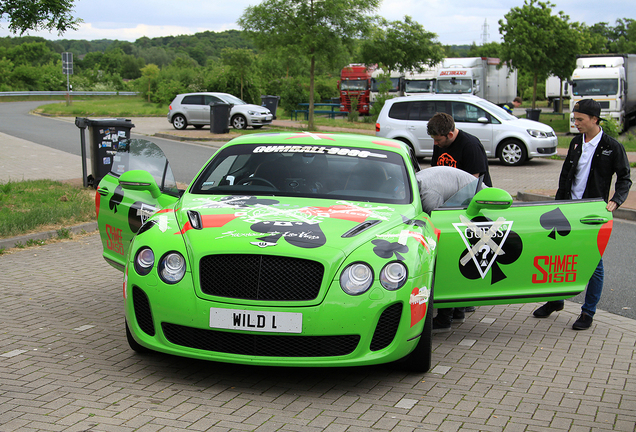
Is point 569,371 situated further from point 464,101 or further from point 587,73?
point 587,73

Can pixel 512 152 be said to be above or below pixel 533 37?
below

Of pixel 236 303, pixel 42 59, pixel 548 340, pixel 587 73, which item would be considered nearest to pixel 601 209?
pixel 548 340

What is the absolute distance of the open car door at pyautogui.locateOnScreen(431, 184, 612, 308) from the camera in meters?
4.66

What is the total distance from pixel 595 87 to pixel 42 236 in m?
25.5

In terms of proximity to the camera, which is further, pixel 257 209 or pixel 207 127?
pixel 207 127

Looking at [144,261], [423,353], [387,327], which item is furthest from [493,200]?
[144,261]

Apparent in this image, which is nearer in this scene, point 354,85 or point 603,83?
point 603,83

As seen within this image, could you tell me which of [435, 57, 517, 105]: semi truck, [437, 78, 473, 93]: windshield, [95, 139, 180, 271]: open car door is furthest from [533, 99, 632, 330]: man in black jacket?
[437, 78, 473, 93]: windshield

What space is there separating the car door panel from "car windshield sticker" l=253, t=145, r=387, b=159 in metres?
0.89

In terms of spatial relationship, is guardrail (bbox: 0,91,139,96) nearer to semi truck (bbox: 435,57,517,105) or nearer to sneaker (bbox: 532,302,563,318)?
semi truck (bbox: 435,57,517,105)

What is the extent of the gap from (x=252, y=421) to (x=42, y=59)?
91.5 m

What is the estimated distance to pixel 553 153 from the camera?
18438mm

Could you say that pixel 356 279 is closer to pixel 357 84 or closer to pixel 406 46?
pixel 406 46

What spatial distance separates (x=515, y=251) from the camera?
4719 millimetres
